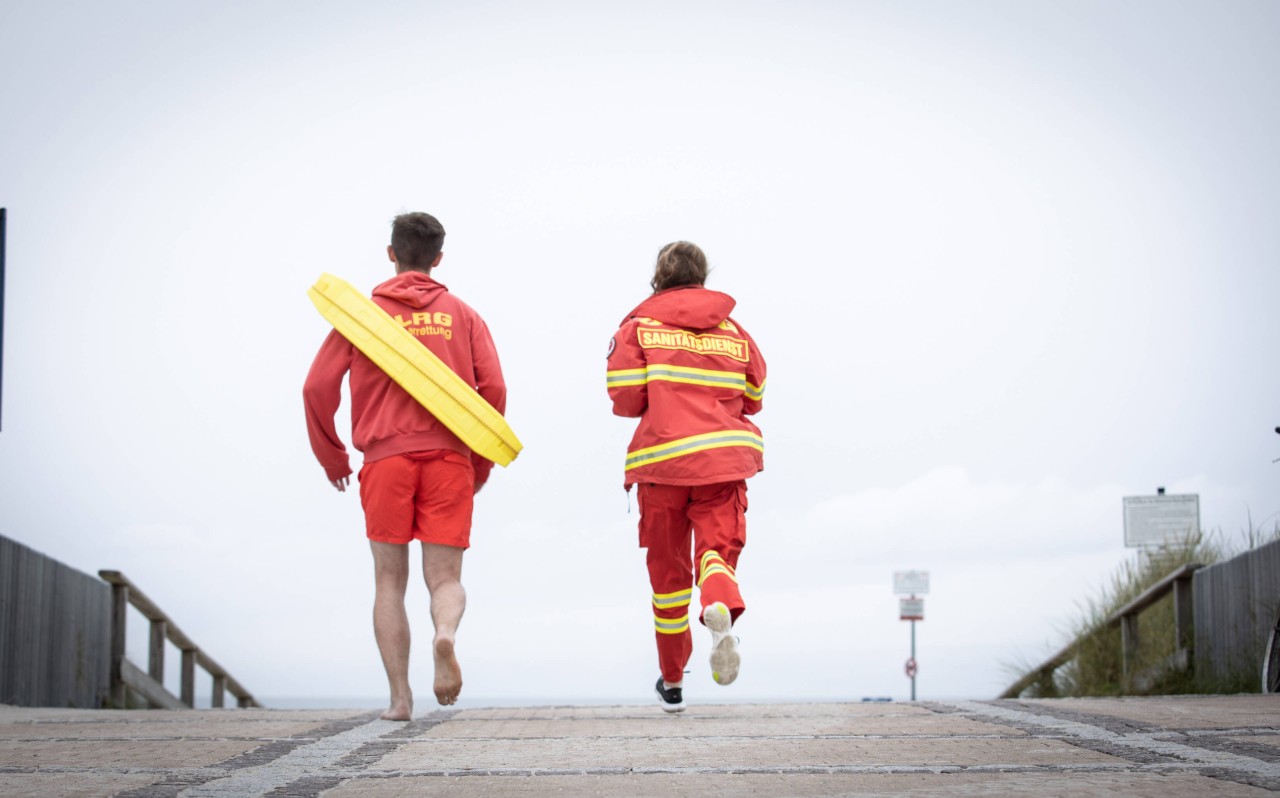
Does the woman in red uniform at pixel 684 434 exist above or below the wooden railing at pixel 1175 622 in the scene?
above

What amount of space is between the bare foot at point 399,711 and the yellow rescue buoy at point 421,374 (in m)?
1.05

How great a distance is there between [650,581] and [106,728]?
2401 millimetres

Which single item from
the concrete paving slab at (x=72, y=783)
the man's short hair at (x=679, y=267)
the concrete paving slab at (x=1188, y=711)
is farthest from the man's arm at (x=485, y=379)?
the concrete paving slab at (x=72, y=783)

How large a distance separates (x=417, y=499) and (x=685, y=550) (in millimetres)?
1312

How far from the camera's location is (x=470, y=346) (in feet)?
21.1

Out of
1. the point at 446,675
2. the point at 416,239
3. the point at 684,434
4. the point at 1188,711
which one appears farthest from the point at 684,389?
the point at 1188,711

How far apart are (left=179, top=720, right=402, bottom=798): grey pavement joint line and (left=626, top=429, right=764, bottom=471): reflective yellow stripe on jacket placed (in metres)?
1.72

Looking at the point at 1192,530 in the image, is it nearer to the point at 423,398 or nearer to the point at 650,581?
the point at 650,581

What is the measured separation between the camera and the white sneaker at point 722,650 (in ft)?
18.8

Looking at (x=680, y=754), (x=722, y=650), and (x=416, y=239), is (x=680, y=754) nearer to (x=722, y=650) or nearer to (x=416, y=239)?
(x=722, y=650)

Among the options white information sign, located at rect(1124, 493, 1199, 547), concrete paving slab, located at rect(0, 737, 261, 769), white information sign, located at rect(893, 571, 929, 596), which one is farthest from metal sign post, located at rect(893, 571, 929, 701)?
concrete paving slab, located at rect(0, 737, 261, 769)

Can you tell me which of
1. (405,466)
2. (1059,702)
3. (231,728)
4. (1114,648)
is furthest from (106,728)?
(1114,648)

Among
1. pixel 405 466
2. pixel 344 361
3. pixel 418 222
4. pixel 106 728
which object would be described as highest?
pixel 418 222

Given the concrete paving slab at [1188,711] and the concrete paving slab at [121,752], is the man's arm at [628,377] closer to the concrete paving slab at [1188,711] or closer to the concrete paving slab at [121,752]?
the concrete paving slab at [1188,711]
